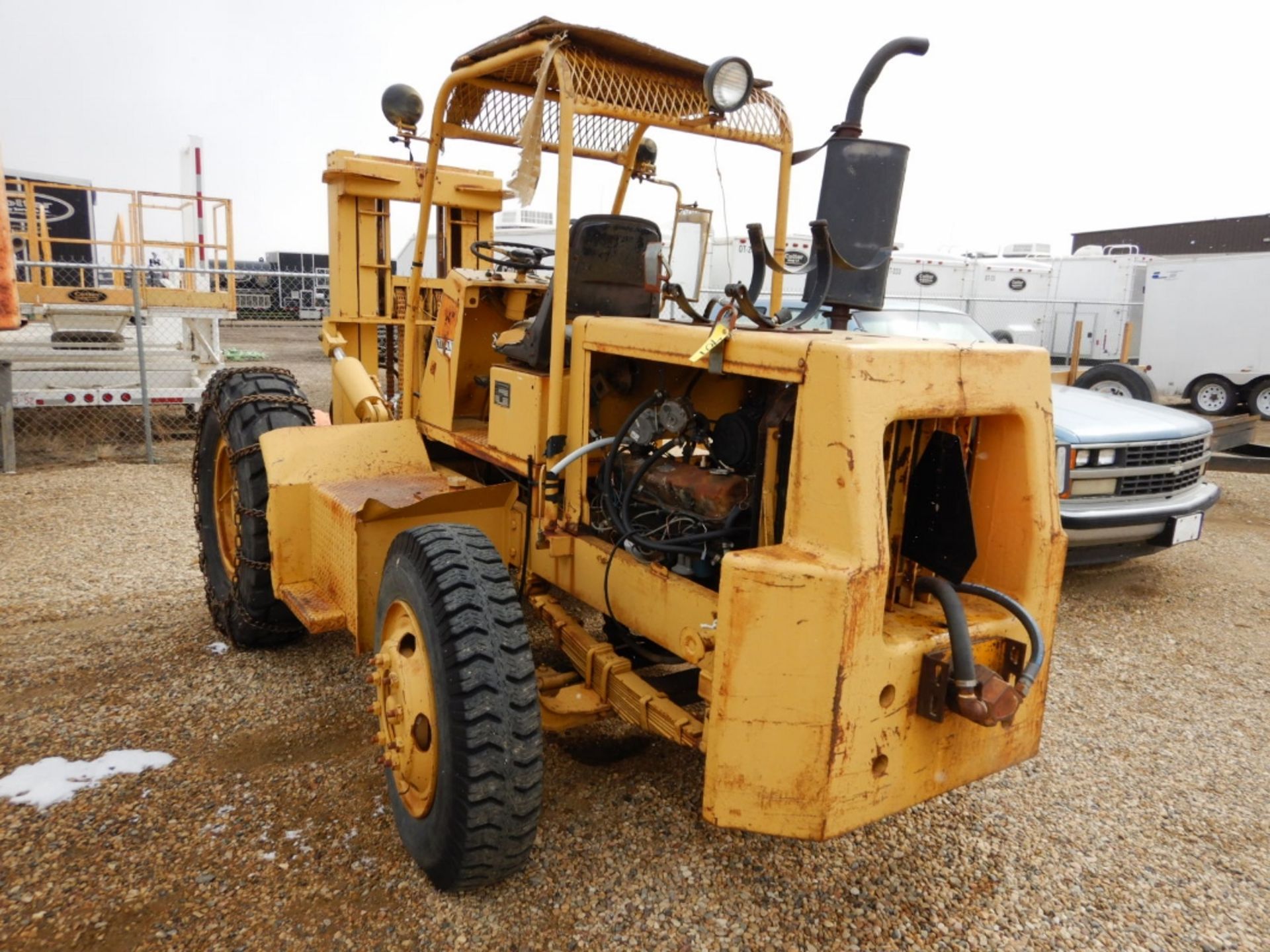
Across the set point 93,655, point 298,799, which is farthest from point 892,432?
point 93,655

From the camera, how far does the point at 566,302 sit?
3.19 m

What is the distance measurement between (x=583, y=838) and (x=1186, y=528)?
4826 millimetres

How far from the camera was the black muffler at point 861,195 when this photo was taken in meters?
2.71

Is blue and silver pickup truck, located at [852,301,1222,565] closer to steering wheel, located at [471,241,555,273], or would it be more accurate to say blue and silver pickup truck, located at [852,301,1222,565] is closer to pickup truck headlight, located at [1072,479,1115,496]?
pickup truck headlight, located at [1072,479,1115,496]

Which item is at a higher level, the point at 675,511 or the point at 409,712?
the point at 675,511

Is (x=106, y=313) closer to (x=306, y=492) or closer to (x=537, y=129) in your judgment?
(x=306, y=492)

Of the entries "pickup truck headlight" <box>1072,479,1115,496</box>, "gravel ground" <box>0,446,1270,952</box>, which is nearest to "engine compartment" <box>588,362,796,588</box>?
"gravel ground" <box>0,446,1270,952</box>

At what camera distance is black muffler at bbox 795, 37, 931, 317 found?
2.71 meters

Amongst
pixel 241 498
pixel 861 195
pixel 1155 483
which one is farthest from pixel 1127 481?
pixel 241 498

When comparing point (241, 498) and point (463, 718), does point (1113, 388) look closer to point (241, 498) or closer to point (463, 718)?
point (241, 498)

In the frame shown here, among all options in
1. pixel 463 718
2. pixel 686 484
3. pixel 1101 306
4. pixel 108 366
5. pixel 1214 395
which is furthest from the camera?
pixel 1101 306

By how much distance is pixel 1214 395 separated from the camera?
1431 cm

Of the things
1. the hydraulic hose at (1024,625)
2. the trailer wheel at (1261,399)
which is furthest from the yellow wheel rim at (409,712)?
the trailer wheel at (1261,399)

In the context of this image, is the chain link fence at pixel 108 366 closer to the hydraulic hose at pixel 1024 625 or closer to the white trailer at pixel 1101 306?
the hydraulic hose at pixel 1024 625
